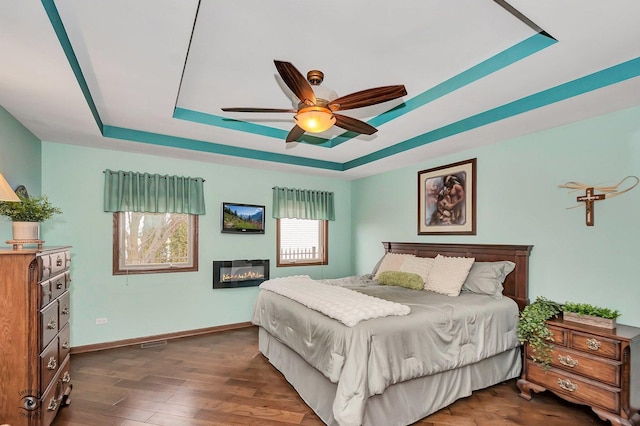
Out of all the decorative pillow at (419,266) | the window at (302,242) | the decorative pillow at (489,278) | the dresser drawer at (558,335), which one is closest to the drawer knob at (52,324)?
the window at (302,242)

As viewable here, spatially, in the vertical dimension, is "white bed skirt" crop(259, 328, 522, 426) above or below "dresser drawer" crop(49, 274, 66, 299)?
below

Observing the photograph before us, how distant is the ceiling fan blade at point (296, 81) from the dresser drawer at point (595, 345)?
9.08 ft

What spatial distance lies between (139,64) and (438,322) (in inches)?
117

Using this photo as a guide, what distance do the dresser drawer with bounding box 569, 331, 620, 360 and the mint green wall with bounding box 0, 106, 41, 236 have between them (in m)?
4.72

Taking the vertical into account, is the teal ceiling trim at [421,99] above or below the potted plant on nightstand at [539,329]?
above

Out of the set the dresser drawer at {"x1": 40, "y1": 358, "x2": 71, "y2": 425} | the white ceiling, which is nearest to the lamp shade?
the white ceiling

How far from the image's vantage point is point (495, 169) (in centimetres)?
363

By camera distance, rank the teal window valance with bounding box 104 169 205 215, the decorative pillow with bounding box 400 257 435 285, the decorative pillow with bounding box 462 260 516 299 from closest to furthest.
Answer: the decorative pillow with bounding box 462 260 516 299 < the decorative pillow with bounding box 400 257 435 285 < the teal window valance with bounding box 104 169 205 215

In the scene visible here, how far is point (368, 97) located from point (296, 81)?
553 millimetres

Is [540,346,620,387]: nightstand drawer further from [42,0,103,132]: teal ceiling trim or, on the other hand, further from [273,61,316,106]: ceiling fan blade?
[42,0,103,132]: teal ceiling trim

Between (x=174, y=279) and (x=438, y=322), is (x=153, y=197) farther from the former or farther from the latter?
(x=438, y=322)

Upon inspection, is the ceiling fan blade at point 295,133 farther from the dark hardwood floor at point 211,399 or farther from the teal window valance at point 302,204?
the dark hardwood floor at point 211,399

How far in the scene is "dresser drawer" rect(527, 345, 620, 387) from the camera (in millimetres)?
2314

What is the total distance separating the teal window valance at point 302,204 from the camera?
5.19m
